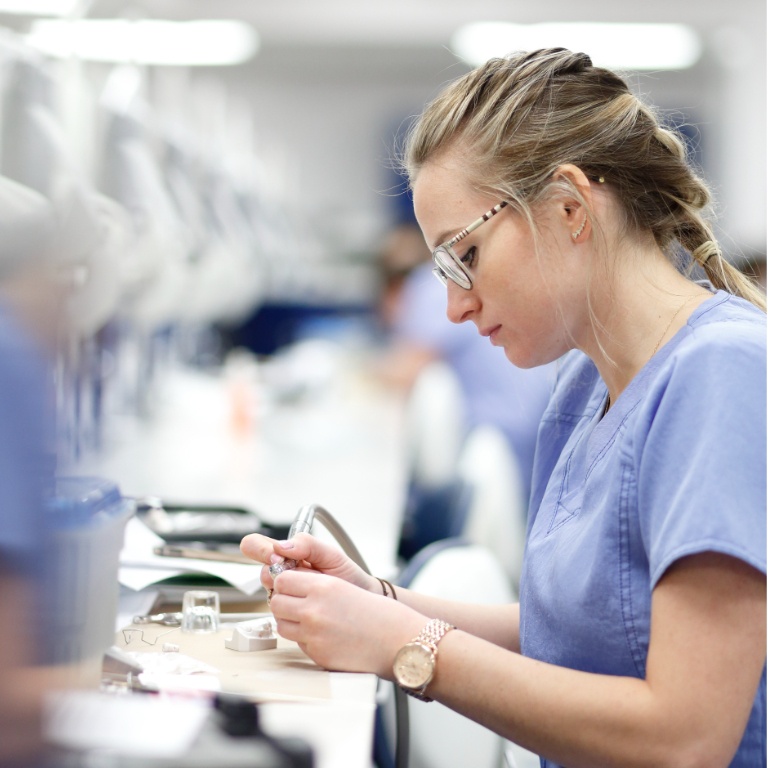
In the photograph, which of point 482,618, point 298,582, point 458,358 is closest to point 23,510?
point 298,582

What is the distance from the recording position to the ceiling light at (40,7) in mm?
1433

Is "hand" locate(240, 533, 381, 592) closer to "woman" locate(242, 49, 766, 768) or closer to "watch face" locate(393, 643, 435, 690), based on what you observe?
"woman" locate(242, 49, 766, 768)

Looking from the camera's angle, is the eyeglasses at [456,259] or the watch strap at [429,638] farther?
the eyeglasses at [456,259]

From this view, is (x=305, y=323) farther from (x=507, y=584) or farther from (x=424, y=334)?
(x=507, y=584)

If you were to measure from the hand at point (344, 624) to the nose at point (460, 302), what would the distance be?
1.14 feet

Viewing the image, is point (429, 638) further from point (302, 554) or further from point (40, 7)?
point (40, 7)

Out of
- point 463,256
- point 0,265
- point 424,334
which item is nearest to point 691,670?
point 463,256

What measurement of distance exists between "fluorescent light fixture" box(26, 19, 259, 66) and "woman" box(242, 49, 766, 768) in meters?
0.78

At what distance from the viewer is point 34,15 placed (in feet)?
→ 4.99

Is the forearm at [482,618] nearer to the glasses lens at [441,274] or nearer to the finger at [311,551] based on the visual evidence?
the finger at [311,551]

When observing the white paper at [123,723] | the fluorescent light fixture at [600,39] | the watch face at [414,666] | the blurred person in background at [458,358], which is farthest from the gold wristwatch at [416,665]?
the fluorescent light fixture at [600,39]

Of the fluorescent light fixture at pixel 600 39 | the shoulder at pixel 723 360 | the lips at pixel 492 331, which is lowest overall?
the shoulder at pixel 723 360

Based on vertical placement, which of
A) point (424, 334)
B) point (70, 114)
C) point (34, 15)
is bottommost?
Answer: point (424, 334)

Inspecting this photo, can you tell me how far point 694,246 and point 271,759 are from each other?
743 mm
